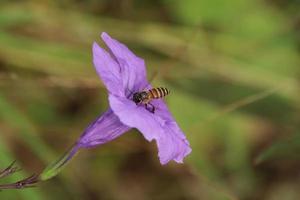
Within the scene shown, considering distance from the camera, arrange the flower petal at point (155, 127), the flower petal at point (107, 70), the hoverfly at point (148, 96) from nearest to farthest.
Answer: the flower petal at point (155, 127), the flower petal at point (107, 70), the hoverfly at point (148, 96)

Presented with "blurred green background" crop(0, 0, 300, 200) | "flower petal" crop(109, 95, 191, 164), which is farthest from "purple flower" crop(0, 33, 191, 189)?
"blurred green background" crop(0, 0, 300, 200)

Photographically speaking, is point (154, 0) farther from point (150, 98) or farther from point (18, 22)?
point (150, 98)

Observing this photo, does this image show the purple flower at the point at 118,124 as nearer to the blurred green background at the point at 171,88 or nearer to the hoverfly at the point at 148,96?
the hoverfly at the point at 148,96

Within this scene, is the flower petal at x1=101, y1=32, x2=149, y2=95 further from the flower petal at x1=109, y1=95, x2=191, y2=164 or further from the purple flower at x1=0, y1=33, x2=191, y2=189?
the flower petal at x1=109, y1=95, x2=191, y2=164

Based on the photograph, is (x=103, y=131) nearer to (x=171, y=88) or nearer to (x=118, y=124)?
(x=118, y=124)

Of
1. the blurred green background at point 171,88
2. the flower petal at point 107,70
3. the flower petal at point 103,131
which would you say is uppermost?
the blurred green background at point 171,88

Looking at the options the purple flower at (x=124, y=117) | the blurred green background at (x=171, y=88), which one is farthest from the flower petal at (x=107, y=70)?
the blurred green background at (x=171, y=88)
